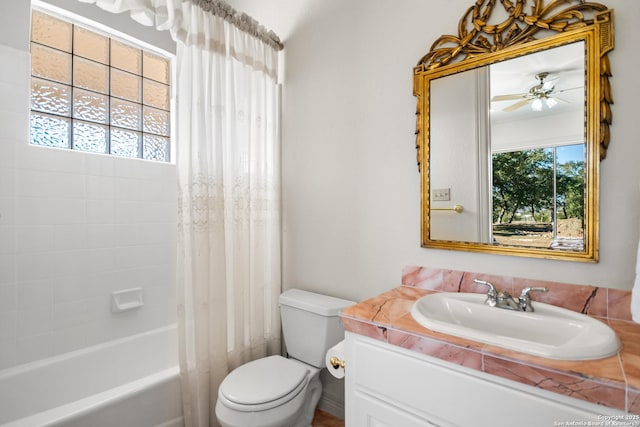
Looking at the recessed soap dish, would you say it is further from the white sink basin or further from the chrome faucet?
the chrome faucet

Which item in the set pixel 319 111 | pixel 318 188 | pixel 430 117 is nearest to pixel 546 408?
pixel 430 117

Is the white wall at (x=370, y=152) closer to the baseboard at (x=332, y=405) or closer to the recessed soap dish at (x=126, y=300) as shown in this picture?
the baseboard at (x=332, y=405)

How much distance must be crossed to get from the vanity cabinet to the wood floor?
77 cm

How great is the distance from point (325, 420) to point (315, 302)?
2.48 ft

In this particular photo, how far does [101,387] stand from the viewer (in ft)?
6.10

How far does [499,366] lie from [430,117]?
1130 mm

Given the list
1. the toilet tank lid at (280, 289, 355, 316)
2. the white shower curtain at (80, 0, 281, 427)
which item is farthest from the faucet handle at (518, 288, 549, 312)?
the white shower curtain at (80, 0, 281, 427)

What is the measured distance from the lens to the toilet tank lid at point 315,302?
5.43 feet

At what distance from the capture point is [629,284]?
3.59ft

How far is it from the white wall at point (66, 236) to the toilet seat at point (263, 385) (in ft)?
3.32

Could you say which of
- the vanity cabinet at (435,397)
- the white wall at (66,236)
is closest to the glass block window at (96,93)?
the white wall at (66,236)

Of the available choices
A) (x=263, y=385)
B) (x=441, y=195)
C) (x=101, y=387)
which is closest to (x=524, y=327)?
(x=441, y=195)

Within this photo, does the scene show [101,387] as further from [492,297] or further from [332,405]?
[492,297]

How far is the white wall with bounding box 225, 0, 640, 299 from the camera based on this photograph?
1.10m
